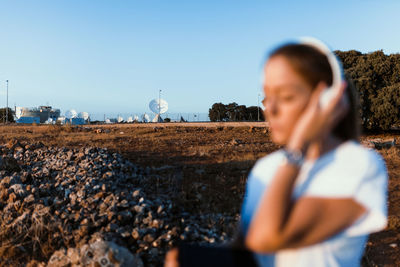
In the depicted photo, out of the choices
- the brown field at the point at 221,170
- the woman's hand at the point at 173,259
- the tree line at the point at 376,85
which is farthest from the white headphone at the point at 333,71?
the tree line at the point at 376,85

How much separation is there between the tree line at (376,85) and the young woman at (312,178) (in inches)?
773

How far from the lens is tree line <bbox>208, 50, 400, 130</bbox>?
19.5 metres

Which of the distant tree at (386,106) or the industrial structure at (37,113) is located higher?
the industrial structure at (37,113)

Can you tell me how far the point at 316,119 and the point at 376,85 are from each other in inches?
927

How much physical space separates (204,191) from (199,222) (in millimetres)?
1605

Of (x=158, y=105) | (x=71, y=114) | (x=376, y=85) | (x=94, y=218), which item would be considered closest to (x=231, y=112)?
(x=158, y=105)

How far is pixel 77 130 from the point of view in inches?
814

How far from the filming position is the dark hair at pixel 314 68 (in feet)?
2.85

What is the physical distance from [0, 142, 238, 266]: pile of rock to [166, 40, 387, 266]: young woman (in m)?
3.40

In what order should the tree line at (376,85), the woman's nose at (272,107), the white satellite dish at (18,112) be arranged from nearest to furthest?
1. the woman's nose at (272,107)
2. the tree line at (376,85)
3. the white satellite dish at (18,112)

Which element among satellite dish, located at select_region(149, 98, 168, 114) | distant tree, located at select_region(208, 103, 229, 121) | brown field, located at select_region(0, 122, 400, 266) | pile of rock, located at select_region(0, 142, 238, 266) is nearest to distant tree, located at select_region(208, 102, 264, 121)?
distant tree, located at select_region(208, 103, 229, 121)

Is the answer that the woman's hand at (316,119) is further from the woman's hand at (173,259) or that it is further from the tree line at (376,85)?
the tree line at (376,85)

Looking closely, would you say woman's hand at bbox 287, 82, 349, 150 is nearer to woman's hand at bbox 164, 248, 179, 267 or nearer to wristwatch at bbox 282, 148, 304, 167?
wristwatch at bbox 282, 148, 304, 167

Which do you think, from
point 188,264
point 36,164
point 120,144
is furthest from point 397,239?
point 120,144
